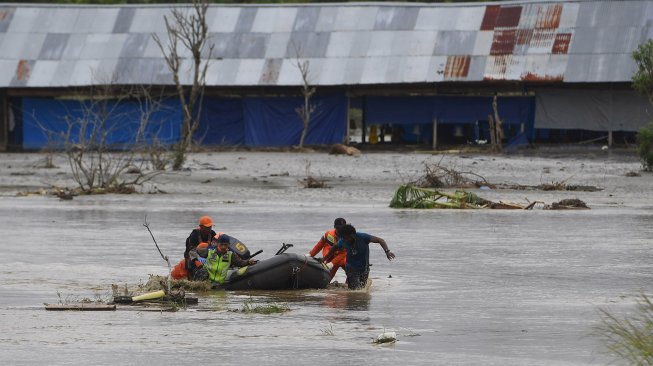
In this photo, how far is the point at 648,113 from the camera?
50031mm

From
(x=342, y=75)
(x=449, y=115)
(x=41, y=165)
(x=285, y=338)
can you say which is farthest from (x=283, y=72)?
(x=285, y=338)

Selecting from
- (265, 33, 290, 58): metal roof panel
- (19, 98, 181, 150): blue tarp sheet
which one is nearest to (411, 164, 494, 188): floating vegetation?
(265, 33, 290, 58): metal roof panel

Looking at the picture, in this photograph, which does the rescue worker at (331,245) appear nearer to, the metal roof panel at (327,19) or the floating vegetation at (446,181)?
the floating vegetation at (446,181)

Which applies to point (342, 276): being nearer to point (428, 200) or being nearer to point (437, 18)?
point (428, 200)

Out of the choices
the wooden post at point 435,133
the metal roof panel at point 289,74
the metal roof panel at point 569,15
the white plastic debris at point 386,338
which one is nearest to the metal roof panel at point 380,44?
the metal roof panel at point 289,74

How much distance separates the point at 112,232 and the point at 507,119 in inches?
1123

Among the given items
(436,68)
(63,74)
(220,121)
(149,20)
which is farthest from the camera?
(149,20)

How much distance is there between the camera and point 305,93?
52344mm

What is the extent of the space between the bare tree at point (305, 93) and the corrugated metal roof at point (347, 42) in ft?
0.95

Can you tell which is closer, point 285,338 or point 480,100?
point 285,338

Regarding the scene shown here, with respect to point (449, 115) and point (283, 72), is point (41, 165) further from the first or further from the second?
point (449, 115)

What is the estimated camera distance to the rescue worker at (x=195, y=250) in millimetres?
19078

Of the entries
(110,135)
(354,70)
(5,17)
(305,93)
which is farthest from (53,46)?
(354,70)

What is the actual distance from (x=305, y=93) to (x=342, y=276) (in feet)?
104
